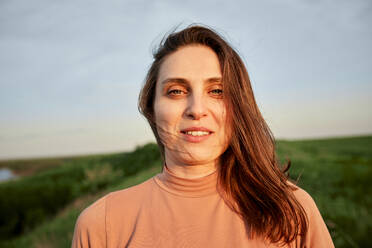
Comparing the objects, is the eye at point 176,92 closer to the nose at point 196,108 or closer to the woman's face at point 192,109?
the woman's face at point 192,109

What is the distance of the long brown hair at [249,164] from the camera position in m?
1.96

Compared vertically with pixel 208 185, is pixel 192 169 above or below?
above

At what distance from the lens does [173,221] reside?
2.01 metres

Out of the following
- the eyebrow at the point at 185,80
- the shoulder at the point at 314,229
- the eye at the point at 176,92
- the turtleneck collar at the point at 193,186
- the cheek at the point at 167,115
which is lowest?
the shoulder at the point at 314,229

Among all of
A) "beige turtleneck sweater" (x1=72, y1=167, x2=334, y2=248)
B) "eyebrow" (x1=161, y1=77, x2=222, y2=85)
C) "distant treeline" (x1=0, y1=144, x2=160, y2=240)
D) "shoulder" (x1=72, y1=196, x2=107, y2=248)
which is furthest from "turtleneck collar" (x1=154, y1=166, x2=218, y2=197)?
"distant treeline" (x1=0, y1=144, x2=160, y2=240)

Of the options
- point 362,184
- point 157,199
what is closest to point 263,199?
point 157,199

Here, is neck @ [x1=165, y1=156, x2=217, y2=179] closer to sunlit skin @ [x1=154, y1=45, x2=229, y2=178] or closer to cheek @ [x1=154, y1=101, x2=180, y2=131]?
sunlit skin @ [x1=154, y1=45, x2=229, y2=178]

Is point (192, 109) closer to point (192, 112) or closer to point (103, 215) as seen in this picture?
point (192, 112)

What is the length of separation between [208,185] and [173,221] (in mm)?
349

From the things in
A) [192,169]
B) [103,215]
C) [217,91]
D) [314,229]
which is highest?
[217,91]

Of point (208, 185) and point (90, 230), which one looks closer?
point (90, 230)

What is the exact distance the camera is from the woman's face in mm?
2012

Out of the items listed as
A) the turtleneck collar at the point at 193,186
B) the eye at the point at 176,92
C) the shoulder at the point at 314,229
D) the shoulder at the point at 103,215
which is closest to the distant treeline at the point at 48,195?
the shoulder at the point at 103,215

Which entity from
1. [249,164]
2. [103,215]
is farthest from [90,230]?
[249,164]
